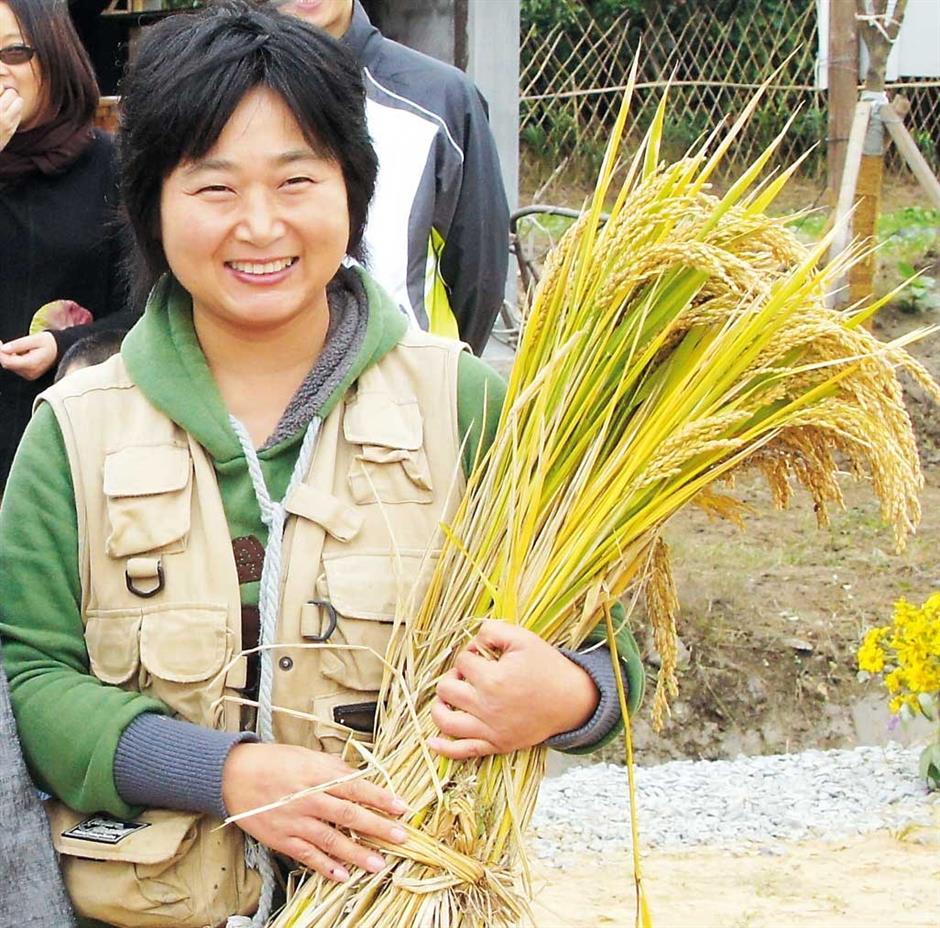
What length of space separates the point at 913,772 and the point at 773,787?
1.41 ft

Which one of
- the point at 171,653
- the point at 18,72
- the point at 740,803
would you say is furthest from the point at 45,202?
the point at 740,803

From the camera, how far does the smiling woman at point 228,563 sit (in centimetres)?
168

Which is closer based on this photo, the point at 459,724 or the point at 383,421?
the point at 459,724

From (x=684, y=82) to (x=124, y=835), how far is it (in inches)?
419

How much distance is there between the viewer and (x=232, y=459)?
5.80ft

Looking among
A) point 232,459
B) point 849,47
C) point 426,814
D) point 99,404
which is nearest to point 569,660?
point 426,814

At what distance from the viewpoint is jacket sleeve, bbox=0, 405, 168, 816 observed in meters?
1.69

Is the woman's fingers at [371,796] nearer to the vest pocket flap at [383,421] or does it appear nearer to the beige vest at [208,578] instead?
the beige vest at [208,578]

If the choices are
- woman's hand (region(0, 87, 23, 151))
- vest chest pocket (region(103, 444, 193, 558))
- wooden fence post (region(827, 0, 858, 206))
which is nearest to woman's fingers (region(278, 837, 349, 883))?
vest chest pocket (region(103, 444, 193, 558))

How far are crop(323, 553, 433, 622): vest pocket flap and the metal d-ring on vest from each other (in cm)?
6

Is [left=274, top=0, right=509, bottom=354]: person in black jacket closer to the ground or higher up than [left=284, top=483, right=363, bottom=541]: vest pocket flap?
higher up

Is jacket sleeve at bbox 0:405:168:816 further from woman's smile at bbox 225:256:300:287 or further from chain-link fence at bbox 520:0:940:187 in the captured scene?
chain-link fence at bbox 520:0:940:187

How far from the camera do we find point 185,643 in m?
1.71

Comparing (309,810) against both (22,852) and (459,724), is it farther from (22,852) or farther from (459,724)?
(22,852)
